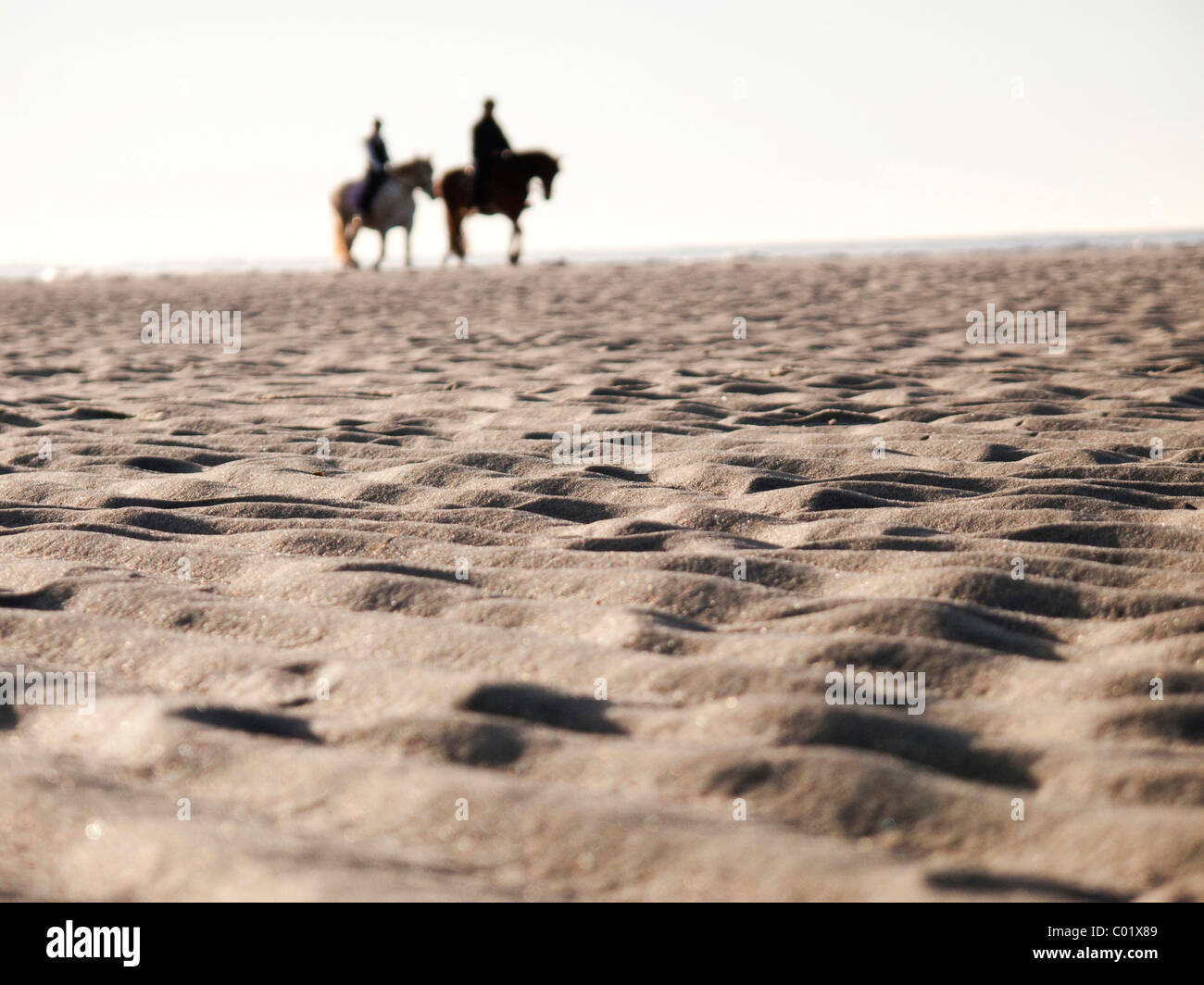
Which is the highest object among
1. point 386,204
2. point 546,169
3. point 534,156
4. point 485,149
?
point 485,149

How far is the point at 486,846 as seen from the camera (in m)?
1.43

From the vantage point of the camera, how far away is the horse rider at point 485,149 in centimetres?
1731

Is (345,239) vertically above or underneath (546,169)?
underneath

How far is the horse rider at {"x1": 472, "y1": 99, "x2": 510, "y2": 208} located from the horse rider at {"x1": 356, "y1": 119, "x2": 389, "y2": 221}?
1.38 m

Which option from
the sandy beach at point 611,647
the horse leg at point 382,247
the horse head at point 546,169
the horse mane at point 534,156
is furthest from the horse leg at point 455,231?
the sandy beach at point 611,647

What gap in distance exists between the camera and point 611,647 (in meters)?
1.97

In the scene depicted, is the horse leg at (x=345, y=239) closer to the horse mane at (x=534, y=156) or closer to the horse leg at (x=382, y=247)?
the horse leg at (x=382, y=247)

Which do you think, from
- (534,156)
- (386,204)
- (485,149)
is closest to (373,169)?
(386,204)

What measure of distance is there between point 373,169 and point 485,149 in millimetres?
1734

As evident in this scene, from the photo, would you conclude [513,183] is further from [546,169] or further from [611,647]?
[611,647]

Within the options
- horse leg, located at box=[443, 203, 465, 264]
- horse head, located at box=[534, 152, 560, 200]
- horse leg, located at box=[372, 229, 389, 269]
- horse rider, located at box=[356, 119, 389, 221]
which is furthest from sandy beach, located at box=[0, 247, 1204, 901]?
horse leg, located at box=[443, 203, 465, 264]
